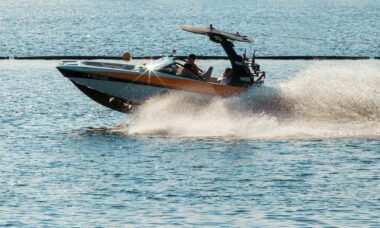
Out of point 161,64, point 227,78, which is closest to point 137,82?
point 161,64

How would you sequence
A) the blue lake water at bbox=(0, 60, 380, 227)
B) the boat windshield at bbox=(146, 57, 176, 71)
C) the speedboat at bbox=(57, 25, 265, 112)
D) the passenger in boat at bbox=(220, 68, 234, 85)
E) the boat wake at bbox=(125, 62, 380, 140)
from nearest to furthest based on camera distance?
the blue lake water at bbox=(0, 60, 380, 227) < the boat wake at bbox=(125, 62, 380, 140) < the speedboat at bbox=(57, 25, 265, 112) < the boat windshield at bbox=(146, 57, 176, 71) < the passenger in boat at bbox=(220, 68, 234, 85)

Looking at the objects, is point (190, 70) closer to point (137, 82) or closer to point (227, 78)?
point (227, 78)

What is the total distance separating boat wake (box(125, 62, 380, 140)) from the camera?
41.4 metres

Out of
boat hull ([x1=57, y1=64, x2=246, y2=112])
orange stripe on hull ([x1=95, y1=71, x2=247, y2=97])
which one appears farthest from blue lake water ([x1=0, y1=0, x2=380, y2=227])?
orange stripe on hull ([x1=95, y1=71, x2=247, y2=97])

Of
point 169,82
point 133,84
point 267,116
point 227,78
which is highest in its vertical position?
point 227,78

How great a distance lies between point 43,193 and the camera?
101 ft

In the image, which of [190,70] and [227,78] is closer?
[190,70]

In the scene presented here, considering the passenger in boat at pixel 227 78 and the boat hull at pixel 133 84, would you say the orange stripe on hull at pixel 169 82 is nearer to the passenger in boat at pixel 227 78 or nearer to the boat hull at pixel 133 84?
the boat hull at pixel 133 84

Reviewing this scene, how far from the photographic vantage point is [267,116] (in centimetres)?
4278

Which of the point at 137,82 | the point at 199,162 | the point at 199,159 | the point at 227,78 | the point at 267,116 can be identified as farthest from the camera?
the point at 267,116

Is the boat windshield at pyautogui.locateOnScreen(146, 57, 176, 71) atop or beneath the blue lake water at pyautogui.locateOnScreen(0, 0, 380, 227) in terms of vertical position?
atop

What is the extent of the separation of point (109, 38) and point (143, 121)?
3279 inches

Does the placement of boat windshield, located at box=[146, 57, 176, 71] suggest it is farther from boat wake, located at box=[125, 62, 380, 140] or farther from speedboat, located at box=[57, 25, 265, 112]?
boat wake, located at box=[125, 62, 380, 140]

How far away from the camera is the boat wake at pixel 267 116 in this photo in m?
41.4
